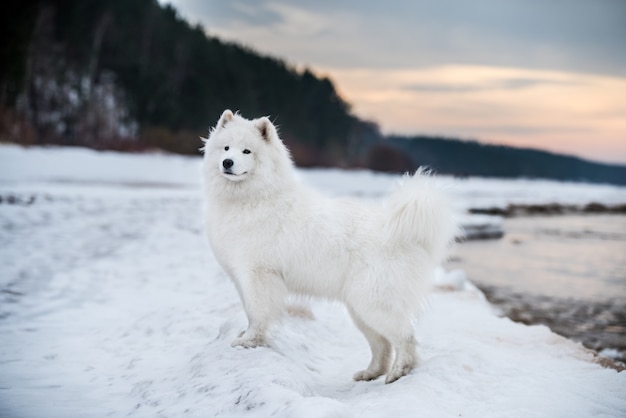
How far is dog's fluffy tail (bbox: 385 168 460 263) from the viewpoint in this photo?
382cm

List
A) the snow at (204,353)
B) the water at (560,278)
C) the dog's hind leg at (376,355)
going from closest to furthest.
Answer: the snow at (204,353)
the dog's hind leg at (376,355)
the water at (560,278)

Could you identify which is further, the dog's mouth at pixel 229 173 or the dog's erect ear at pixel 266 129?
the dog's erect ear at pixel 266 129

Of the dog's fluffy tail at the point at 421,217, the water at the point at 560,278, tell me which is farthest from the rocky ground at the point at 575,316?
the dog's fluffy tail at the point at 421,217

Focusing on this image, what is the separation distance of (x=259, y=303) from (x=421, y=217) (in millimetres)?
1423

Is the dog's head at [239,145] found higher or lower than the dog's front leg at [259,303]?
higher

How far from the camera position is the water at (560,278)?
24.7 ft

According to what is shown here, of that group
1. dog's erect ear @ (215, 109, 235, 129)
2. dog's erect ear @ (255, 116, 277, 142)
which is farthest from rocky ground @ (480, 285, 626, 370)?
dog's erect ear @ (215, 109, 235, 129)

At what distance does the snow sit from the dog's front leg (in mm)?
131

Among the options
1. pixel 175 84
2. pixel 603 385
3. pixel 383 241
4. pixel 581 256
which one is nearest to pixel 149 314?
pixel 383 241

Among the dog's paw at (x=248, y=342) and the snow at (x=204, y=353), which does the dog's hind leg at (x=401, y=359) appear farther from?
the dog's paw at (x=248, y=342)

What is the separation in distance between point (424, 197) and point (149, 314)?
11.3ft

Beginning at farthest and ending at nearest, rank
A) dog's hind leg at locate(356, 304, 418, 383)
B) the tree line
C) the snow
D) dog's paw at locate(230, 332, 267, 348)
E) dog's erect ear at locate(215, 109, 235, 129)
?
the tree line, dog's erect ear at locate(215, 109, 235, 129), dog's paw at locate(230, 332, 267, 348), dog's hind leg at locate(356, 304, 418, 383), the snow

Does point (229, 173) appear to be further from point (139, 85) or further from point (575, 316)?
point (139, 85)

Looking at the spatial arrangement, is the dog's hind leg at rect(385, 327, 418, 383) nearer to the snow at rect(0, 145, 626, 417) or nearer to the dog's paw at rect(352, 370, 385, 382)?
the snow at rect(0, 145, 626, 417)
